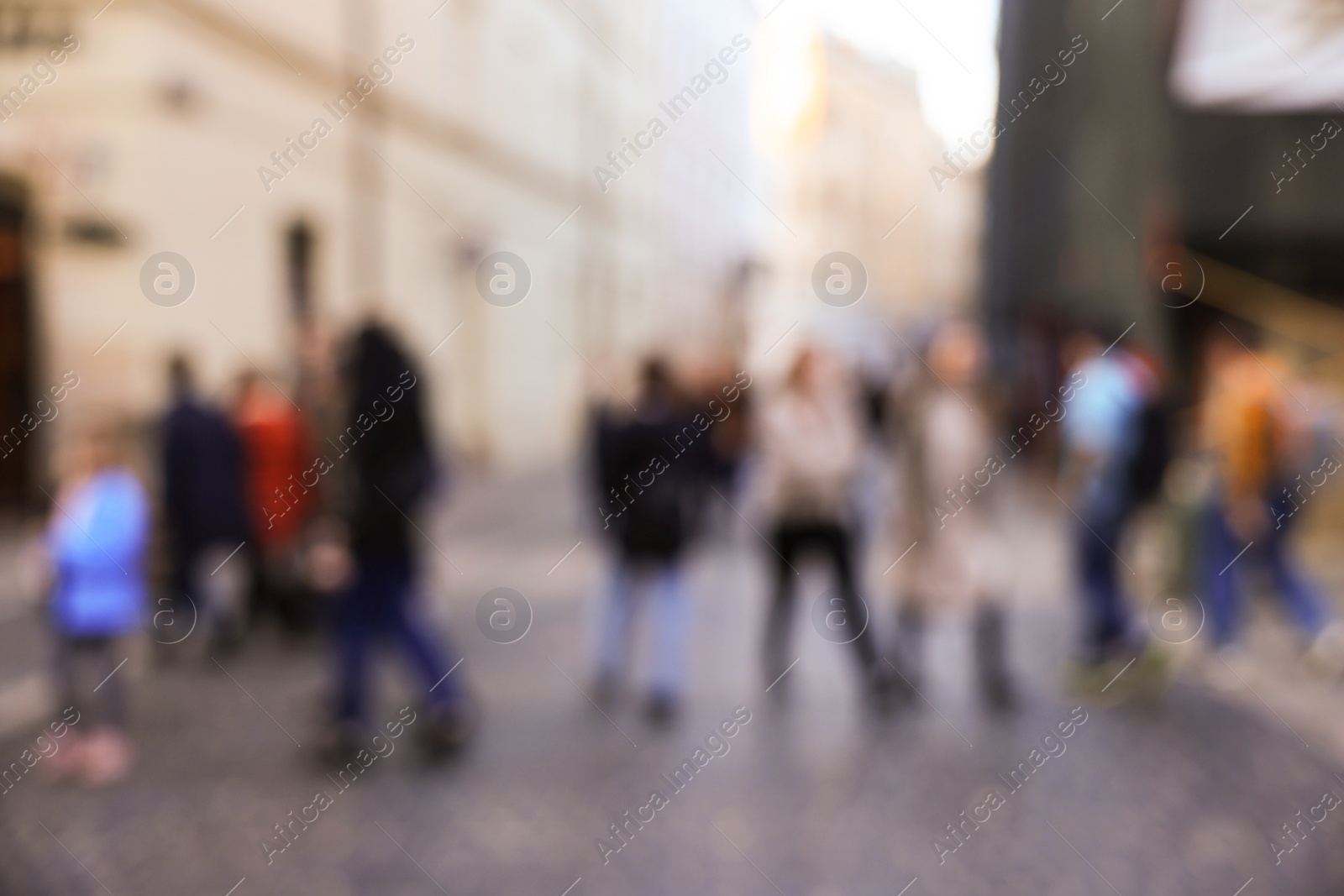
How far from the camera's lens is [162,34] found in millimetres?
12398

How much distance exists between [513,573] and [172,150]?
16.9ft

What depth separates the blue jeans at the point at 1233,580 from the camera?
7805 mm

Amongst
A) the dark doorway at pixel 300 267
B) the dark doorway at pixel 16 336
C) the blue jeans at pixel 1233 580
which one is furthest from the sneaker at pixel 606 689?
the dark doorway at pixel 300 267

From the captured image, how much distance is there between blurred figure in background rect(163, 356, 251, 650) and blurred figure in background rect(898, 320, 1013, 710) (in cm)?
424

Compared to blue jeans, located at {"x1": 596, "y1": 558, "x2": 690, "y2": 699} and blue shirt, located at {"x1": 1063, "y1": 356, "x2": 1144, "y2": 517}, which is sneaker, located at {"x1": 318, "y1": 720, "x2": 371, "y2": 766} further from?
blue shirt, located at {"x1": 1063, "y1": 356, "x2": 1144, "y2": 517}

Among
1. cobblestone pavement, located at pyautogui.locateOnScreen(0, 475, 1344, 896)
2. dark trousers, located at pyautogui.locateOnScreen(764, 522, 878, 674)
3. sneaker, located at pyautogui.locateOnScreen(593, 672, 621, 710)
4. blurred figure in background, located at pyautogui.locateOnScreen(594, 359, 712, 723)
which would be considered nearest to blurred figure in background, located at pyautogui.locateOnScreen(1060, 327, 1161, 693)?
cobblestone pavement, located at pyautogui.locateOnScreen(0, 475, 1344, 896)

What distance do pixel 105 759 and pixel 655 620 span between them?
266 cm

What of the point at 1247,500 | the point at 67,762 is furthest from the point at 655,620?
the point at 1247,500

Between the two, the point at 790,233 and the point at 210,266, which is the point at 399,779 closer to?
the point at 210,266

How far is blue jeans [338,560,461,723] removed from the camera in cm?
582

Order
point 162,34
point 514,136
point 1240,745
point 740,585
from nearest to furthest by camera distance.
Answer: point 1240,745 → point 740,585 → point 162,34 → point 514,136

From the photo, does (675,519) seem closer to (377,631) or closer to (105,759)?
(377,631)

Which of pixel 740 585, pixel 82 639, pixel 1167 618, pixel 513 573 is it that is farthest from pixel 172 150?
pixel 1167 618

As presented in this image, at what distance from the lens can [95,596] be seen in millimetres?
5754
